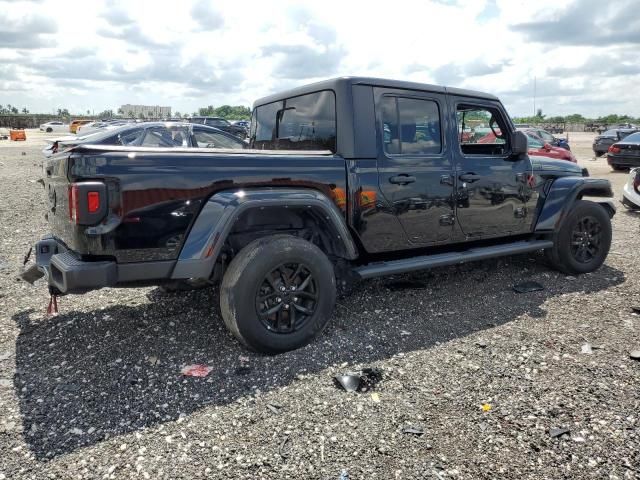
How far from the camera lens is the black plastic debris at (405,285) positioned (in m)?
5.05

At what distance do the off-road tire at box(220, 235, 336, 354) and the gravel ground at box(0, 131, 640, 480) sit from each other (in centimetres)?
15

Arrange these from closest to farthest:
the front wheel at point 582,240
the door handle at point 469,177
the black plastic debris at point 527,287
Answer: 1. the door handle at point 469,177
2. the black plastic debris at point 527,287
3. the front wheel at point 582,240

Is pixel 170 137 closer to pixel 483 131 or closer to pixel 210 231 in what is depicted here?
pixel 483 131

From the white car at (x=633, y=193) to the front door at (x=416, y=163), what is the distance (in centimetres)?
671

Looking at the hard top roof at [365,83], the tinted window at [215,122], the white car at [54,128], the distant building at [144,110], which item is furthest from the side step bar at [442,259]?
the distant building at [144,110]

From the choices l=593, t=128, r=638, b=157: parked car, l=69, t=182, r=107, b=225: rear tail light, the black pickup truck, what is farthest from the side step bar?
l=593, t=128, r=638, b=157: parked car

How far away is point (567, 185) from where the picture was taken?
5359 mm

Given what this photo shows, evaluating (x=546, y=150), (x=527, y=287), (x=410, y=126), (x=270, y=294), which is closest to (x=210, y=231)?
(x=270, y=294)

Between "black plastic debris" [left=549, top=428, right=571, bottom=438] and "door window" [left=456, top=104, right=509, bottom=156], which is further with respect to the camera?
"door window" [left=456, top=104, right=509, bottom=156]

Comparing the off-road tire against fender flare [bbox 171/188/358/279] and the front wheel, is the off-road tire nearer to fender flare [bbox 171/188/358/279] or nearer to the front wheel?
fender flare [bbox 171/188/358/279]

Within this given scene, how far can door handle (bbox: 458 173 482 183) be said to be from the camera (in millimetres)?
4504

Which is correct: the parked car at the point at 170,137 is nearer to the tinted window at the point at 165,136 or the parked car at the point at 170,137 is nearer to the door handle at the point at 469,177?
the tinted window at the point at 165,136

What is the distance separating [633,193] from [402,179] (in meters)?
7.40

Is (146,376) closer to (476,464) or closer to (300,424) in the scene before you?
(300,424)
